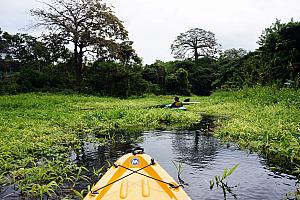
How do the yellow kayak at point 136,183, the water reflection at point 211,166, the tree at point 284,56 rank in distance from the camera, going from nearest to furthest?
the yellow kayak at point 136,183 < the water reflection at point 211,166 < the tree at point 284,56

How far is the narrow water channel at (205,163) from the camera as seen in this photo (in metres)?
5.07

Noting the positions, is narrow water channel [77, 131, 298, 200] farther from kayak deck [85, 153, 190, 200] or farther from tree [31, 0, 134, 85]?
tree [31, 0, 134, 85]

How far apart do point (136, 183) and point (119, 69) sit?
2322 centimetres

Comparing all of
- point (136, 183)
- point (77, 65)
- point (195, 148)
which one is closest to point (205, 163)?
point (195, 148)

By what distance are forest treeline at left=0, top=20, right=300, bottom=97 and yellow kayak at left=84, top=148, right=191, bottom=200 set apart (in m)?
15.1

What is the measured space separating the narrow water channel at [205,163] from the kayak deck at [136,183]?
3.26 feet

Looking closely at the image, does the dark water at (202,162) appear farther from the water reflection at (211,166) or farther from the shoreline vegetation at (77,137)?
the shoreline vegetation at (77,137)

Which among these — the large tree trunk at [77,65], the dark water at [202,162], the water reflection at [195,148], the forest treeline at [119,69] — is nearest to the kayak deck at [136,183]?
the dark water at [202,162]

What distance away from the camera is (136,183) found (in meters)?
3.97

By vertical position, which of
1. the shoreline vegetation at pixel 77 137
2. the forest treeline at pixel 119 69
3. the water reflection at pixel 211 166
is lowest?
the water reflection at pixel 211 166

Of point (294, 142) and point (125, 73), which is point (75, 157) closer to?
point (294, 142)

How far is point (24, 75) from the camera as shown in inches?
974

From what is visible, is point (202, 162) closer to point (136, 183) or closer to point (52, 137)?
point (136, 183)

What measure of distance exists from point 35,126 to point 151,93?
851 inches
